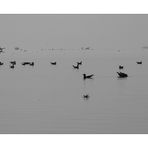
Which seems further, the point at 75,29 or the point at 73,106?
the point at 75,29

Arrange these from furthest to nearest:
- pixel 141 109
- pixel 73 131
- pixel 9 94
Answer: pixel 9 94 < pixel 141 109 < pixel 73 131

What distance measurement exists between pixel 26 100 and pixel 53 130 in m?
6.61

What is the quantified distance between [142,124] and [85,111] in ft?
10.0

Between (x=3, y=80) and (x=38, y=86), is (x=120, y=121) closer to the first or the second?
(x=38, y=86)

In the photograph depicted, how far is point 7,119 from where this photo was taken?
18016 millimetres

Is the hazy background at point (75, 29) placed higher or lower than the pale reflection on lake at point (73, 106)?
higher

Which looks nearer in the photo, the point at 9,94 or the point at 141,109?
the point at 141,109

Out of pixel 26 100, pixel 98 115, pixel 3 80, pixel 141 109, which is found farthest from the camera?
pixel 3 80

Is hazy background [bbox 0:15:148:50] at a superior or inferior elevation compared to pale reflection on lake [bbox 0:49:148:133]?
superior

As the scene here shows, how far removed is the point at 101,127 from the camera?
1644 cm

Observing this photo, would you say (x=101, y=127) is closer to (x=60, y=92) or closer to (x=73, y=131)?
(x=73, y=131)

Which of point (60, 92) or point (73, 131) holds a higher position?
point (60, 92)

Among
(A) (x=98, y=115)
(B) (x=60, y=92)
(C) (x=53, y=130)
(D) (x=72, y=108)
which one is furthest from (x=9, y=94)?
(C) (x=53, y=130)

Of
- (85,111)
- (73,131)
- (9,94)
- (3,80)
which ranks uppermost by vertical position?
(3,80)
